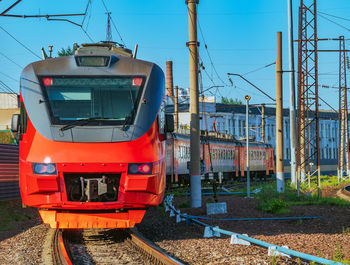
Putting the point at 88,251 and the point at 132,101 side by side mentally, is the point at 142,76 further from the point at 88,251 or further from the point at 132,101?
the point at 88,251

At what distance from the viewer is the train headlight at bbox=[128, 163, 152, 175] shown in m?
10.0

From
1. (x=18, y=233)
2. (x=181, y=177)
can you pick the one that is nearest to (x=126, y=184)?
(x=18, y=233)

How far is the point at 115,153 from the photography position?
10023 mm

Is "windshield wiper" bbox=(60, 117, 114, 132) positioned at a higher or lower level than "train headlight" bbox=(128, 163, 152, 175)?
higher

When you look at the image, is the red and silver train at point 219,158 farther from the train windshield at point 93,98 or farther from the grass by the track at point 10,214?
the train windshield at point 93,98

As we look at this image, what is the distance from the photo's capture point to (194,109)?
17.3 metres

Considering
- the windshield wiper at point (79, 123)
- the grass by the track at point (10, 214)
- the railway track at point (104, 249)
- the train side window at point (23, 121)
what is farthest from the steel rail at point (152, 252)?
the grass by the track at point (10, 214)

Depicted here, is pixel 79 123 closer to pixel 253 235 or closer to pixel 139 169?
pixel 139 169

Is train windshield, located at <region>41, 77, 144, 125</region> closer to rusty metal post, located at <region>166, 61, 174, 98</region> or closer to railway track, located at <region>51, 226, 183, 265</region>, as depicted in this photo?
railway track, located at <region>51, 226, 183, 265</region>

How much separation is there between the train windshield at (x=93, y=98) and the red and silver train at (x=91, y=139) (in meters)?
0.02

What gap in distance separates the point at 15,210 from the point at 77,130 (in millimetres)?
9447

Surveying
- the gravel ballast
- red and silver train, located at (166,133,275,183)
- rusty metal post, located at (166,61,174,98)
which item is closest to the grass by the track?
the gravel ballast

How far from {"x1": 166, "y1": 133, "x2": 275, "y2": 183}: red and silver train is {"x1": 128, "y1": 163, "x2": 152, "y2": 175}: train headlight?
8848 millimetres

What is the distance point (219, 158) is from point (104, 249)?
27.3 metres
